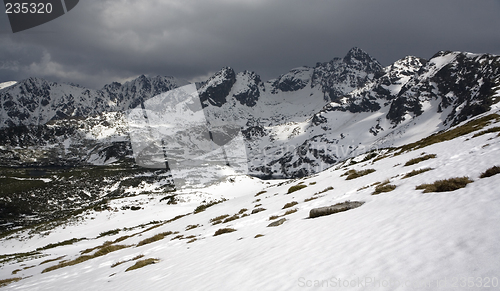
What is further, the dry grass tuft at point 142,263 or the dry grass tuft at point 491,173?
the dry grass tuft at point 142,263

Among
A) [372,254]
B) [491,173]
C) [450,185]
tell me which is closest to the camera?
[372,254]

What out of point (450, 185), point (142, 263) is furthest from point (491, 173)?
point (142, 263)

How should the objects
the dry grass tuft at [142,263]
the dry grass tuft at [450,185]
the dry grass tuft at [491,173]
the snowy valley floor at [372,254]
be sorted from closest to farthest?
the snowy valley floor at [372,254], the dry grass tuft at [450,185], the dry grass tuft at [491,173], the dry grass tuft at [142,263]

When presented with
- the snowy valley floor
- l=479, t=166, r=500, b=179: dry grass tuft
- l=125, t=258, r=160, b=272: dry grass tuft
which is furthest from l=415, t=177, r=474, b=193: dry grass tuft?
l=125, t=258, r=160, b=272: dry grass tuft

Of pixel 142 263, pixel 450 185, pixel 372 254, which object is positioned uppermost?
pixel 372 254

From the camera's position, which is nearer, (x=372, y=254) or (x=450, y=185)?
(x=372, y=254)

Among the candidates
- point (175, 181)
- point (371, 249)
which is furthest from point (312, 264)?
point (175, 181)

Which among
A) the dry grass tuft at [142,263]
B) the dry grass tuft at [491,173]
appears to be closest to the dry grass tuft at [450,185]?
the dry grass tuft at [491,173]

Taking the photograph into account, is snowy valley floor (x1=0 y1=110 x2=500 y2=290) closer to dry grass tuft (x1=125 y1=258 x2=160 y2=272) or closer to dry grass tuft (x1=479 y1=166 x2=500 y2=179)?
dry grass tuft (x1=125 y1=258 x2=160 y2=272)

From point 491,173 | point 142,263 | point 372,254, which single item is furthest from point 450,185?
point 142,263

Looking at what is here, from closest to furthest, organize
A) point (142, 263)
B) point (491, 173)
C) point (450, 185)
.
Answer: point (450, 185) → point (491, 173) → point (142, 263)

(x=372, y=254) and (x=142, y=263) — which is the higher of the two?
(x=372, y=254)

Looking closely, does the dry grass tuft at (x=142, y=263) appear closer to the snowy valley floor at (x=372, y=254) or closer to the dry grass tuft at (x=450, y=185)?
the snowy valley floor at (x=372, y=254)

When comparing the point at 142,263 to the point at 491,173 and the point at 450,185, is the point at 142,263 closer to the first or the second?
the point at 450,185
